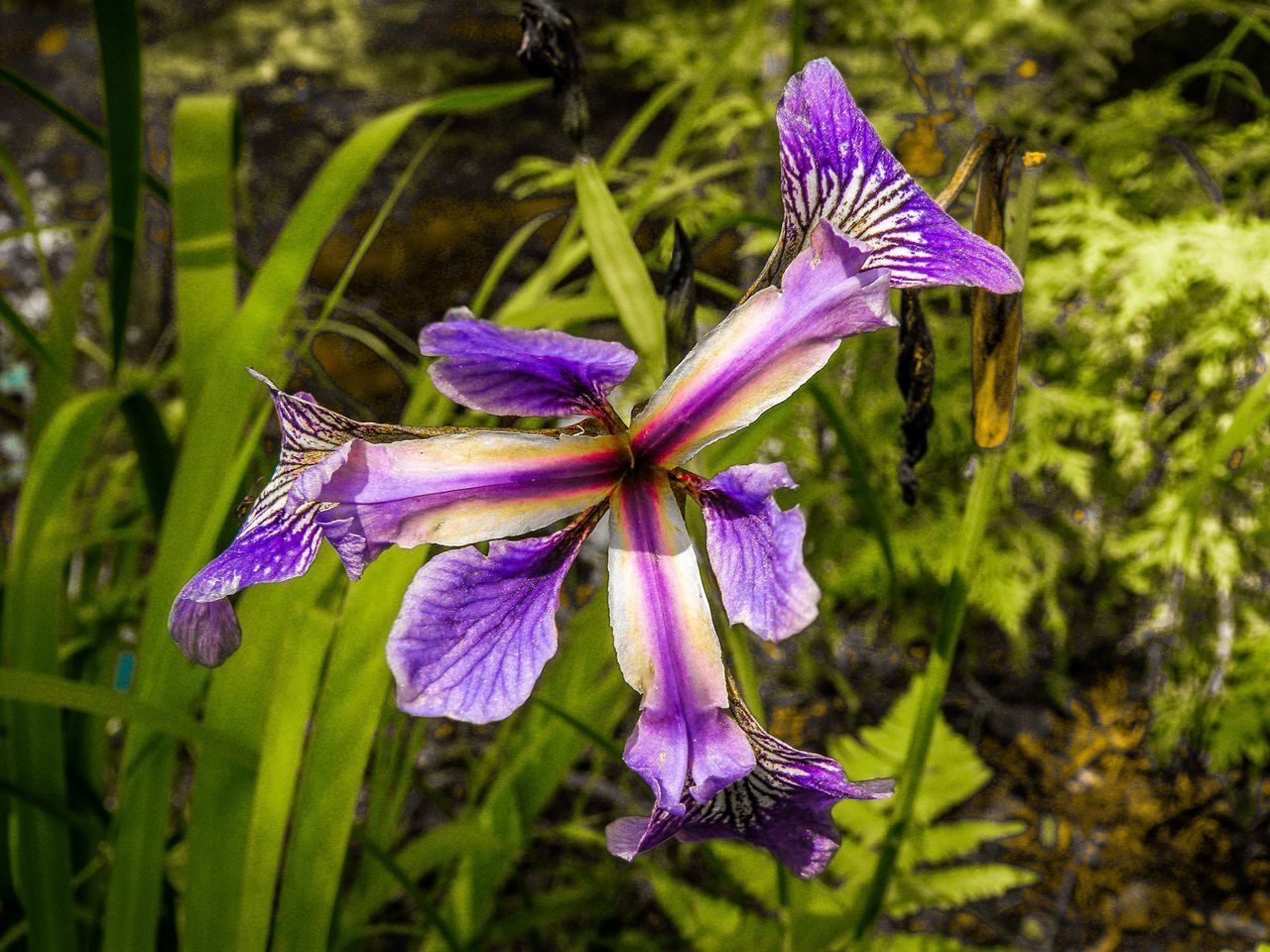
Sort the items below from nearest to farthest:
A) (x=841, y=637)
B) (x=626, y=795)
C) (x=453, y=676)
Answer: (x=453, y=676), (x=626, y=795), (x=841, y=637)

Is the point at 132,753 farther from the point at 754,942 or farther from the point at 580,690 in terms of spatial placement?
the point at 754,942

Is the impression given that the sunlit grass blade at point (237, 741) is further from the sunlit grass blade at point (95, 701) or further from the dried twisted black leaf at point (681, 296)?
the dried twisted black leaf at point (681, 296)

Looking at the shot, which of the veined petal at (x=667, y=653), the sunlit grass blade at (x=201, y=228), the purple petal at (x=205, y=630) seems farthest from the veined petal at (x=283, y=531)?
the sunlit grass blade at (x=201, y=228)

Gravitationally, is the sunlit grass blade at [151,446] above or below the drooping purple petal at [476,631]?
above

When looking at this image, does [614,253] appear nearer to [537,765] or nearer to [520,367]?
[520,367]

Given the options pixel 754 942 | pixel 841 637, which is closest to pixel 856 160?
pixel 754 942

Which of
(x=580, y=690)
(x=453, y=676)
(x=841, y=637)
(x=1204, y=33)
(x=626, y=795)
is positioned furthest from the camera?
(x=1204, y=33)
